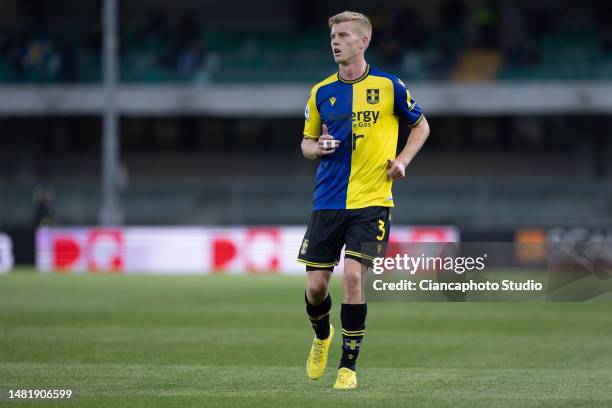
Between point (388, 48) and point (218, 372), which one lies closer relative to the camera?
point (218, 372)

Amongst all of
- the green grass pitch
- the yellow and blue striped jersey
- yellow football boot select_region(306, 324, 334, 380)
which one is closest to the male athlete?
the yellow and blue striped jersey

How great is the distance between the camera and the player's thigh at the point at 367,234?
8031mm

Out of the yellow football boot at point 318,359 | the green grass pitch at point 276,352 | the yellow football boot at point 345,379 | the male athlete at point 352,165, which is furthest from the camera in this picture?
the yellow football boot at point 318,359

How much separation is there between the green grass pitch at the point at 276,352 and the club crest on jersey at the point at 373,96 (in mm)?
2086

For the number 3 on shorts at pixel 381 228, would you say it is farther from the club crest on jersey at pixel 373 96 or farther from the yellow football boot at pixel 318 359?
the yellow football boot at pixel 318 359

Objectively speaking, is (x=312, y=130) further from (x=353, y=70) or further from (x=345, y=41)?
(x=345, y=41)

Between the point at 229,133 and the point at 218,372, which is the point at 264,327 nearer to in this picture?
the point at 218,372

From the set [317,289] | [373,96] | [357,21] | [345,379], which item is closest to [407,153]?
[373,96]

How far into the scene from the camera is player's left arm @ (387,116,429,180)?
317 inches

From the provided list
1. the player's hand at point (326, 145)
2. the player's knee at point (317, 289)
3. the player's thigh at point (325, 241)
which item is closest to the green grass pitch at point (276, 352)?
the player's knee at point (317, 289)

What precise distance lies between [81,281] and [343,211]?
15.7 metres

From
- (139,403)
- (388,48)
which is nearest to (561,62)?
(388,48)

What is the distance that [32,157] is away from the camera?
39.4 meters

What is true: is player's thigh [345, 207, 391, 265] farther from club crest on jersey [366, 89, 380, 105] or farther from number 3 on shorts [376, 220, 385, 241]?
club crest on jersey [366, 89, 380, 105]
